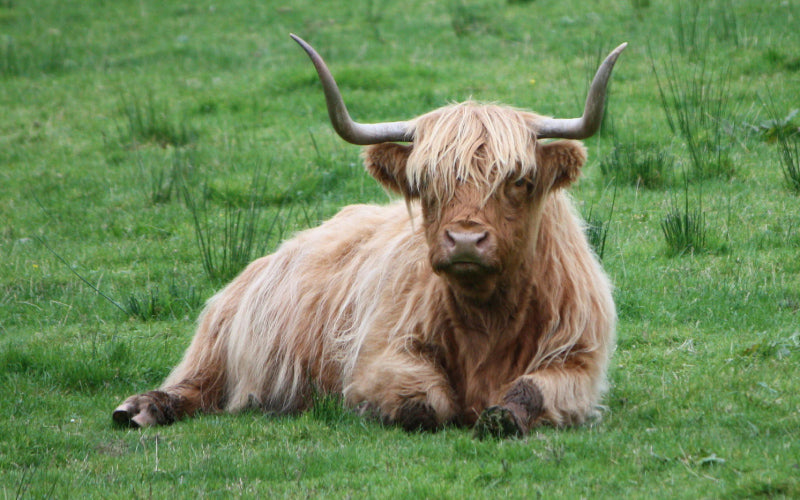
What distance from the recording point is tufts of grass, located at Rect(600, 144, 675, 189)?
7320mm

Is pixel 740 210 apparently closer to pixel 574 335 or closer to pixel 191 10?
pixel 574 335

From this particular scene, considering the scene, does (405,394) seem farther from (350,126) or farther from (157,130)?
(157,130)

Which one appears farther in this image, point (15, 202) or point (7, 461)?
point (15, 202)

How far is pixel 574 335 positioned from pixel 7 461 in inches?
86.5

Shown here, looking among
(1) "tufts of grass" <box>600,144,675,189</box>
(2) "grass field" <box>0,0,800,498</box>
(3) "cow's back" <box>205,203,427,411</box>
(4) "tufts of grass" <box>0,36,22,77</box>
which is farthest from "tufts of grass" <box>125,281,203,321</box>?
(4) "tufts of grass" <box>0,36,22,77</box>

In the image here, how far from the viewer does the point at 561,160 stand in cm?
432

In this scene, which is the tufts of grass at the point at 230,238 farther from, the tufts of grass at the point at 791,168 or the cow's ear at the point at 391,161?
the tufts of grass at the point at 791,168

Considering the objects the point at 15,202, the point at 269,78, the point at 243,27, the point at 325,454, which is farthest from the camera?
the point at 243,27

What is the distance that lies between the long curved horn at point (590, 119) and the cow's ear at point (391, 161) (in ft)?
1.83

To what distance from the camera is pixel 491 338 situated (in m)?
4.41

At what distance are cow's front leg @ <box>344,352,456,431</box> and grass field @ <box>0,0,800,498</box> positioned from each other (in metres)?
0.12

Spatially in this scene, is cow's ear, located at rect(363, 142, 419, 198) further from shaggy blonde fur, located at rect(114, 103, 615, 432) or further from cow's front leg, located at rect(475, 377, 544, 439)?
cow's front leg, located at rect(475, 377, 544, 439)

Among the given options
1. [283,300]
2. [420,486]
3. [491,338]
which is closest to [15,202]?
[283,300]

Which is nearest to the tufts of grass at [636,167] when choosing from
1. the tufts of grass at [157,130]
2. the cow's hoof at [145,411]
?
the cow's hoof at [145,411]
